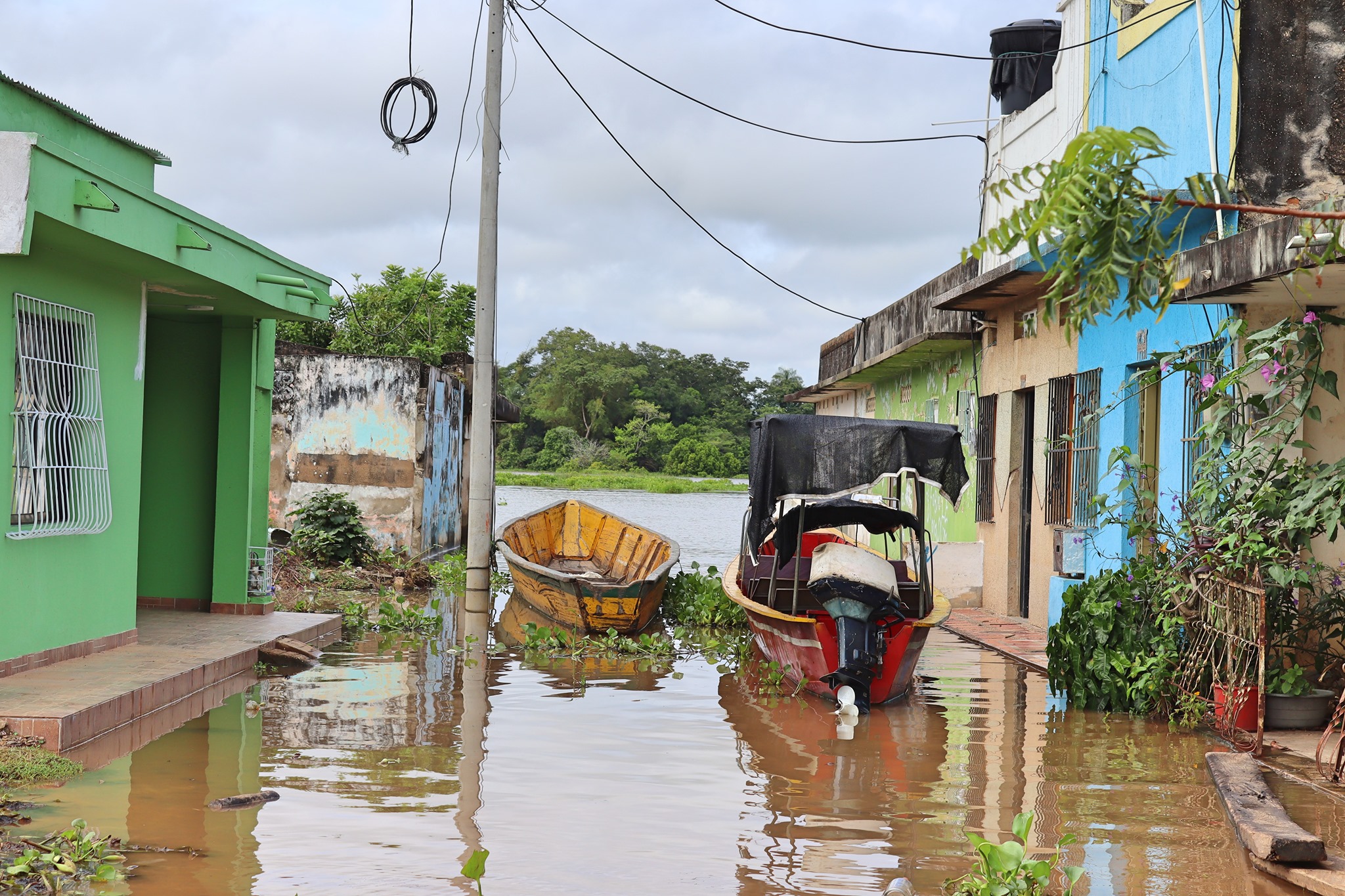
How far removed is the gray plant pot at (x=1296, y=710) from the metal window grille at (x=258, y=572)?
8.61 meters

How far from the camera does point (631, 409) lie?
60625 mm

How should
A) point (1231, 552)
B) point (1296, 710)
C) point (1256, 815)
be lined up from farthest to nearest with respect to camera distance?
point (1296, 710) → point (1231, 552) → point (1256, 815)

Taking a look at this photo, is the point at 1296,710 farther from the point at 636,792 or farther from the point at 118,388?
the point at 118,388

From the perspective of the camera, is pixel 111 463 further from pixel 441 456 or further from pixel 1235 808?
Result: pixel 441 456

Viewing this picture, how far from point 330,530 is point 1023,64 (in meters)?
11.2

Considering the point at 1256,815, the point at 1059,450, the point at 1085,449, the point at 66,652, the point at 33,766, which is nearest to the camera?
the point at 1256,815

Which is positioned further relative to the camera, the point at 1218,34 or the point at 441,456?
the point at 441,456

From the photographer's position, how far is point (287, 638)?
10383mm

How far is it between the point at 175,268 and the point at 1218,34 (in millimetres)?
8031

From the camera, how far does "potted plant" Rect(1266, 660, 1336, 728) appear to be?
26.2ft

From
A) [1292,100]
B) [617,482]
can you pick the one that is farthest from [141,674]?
[617,482]

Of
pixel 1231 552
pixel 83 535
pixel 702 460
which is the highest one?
pixel 702 460

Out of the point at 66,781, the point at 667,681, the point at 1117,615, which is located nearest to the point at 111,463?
the point at 66,781

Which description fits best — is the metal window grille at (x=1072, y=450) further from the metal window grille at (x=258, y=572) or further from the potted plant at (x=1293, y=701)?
the metal window grille at (x=258, y=572)
